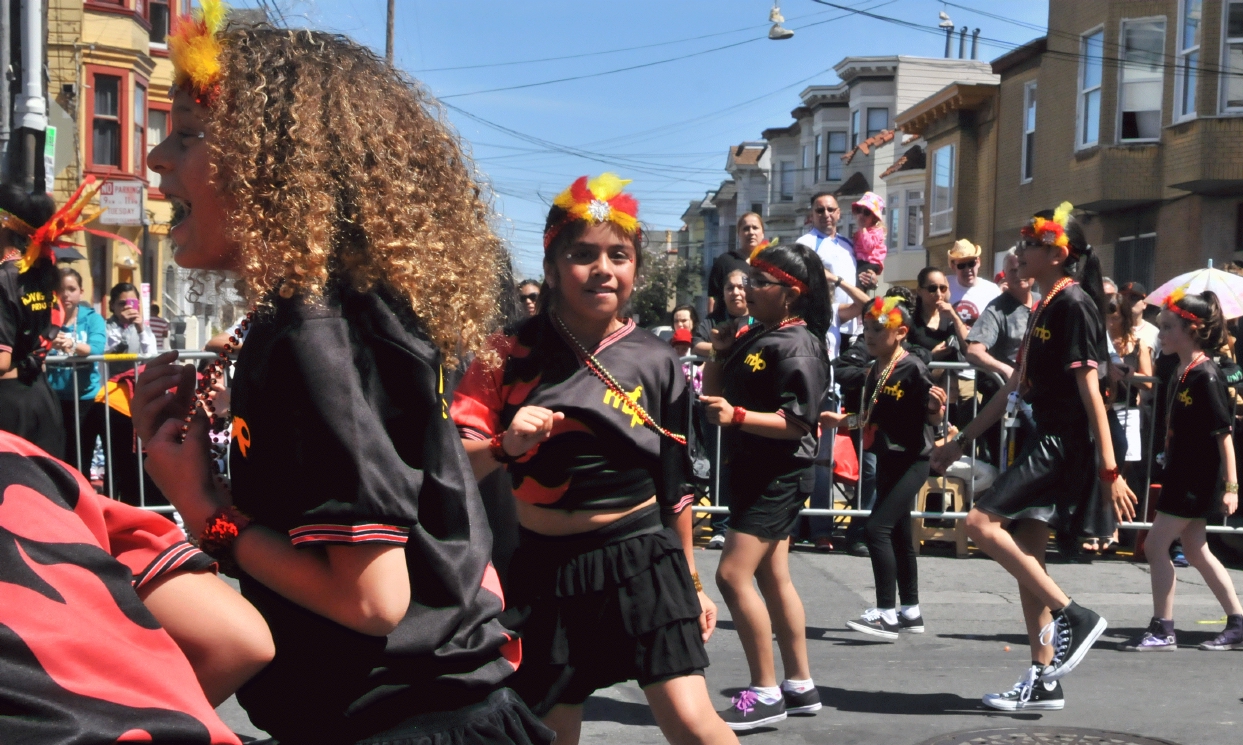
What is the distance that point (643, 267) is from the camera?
4.21 m

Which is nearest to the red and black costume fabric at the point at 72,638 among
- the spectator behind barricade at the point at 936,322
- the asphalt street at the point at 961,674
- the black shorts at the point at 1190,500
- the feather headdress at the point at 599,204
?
the feather headdress at the point at 599,204

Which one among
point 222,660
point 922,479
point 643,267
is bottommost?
point 922,479

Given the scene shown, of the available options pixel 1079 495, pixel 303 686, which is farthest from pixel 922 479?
pixel 303 686

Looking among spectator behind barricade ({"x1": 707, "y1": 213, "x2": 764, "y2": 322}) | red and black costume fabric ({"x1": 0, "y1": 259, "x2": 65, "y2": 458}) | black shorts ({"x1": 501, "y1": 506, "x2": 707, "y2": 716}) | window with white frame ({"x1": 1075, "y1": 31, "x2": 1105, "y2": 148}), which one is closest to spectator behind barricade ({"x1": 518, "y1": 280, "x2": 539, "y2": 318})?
spectator behind barricade ({"x1": 707, "y1": 213, "x2": 764, "y2": 322})

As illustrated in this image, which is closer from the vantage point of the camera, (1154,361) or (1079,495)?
(1079,495)

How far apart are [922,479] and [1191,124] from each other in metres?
17.7

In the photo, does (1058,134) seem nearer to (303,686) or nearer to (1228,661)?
(1228,661)

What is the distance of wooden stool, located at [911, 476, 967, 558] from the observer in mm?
9320

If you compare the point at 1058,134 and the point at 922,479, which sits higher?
the point at 1058,134

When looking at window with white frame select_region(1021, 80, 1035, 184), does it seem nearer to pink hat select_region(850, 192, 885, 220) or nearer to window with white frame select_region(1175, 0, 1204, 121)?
window with white frame select_region(1175, 0, 1204, 121)

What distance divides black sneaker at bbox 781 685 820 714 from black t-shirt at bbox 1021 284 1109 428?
A: 1547 mm

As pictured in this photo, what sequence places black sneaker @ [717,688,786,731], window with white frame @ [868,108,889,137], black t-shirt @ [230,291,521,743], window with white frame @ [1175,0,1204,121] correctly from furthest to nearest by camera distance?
window with white frame @ [868,108,889,137] → window with white frame @ [1175,0,1204,121] → black sneaker @ [717,688,786,731] → black t-shirt @ [230,291,521,743]

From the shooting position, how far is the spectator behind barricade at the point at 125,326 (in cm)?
1109

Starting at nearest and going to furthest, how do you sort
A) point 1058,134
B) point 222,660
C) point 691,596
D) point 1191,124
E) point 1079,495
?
point 222,660
point 691,596
point 1079,495
point 1191,124
point 1058,134
